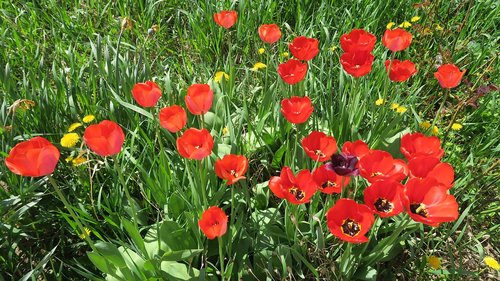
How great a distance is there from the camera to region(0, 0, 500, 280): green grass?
1.49 metres

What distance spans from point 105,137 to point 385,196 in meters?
0.72

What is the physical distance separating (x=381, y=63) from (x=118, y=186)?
4.81ft

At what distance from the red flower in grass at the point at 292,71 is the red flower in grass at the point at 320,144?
0.27 meters

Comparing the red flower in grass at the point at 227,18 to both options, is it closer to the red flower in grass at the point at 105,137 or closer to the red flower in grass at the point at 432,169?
the red flower in grass at the point at 105,137

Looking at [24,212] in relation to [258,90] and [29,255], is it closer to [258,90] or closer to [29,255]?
[29,255]

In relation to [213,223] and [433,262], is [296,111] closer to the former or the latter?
[213,223]

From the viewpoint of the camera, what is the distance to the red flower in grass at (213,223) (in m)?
1.15

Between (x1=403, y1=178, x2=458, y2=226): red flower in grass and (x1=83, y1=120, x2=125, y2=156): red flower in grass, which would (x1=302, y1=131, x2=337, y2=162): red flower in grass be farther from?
(x1=83, y1=120, x2=125, y2=156): red flower in grass

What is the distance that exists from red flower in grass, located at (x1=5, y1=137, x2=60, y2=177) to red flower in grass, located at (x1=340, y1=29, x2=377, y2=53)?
1.06m

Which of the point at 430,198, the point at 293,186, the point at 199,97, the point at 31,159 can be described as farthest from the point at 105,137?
the point at 430,198

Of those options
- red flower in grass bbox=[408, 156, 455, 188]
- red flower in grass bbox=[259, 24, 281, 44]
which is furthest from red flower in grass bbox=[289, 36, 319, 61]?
A: red flower in grass bbox=[408, 156, 455, 188]

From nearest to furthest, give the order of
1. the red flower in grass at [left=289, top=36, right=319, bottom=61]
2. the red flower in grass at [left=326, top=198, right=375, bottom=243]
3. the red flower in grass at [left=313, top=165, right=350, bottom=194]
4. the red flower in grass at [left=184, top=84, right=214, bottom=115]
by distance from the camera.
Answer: the red flower in grass at [left=326, top=198, right=375, bottom=243] < the red flower in grass at [left=313, top=165, right=350, bottom=194] < the red flower in grass at [left=184, top=84, right=214, bottom=115] < the red flower in grass at [left=289, top=36, right=319, bottom=61]

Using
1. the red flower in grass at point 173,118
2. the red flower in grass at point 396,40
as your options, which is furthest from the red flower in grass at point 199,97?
the red flower in grass at point 396,40

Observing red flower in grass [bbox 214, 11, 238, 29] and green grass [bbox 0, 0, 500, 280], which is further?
red flower in grass [bbox 214, 11, 238, 29]
